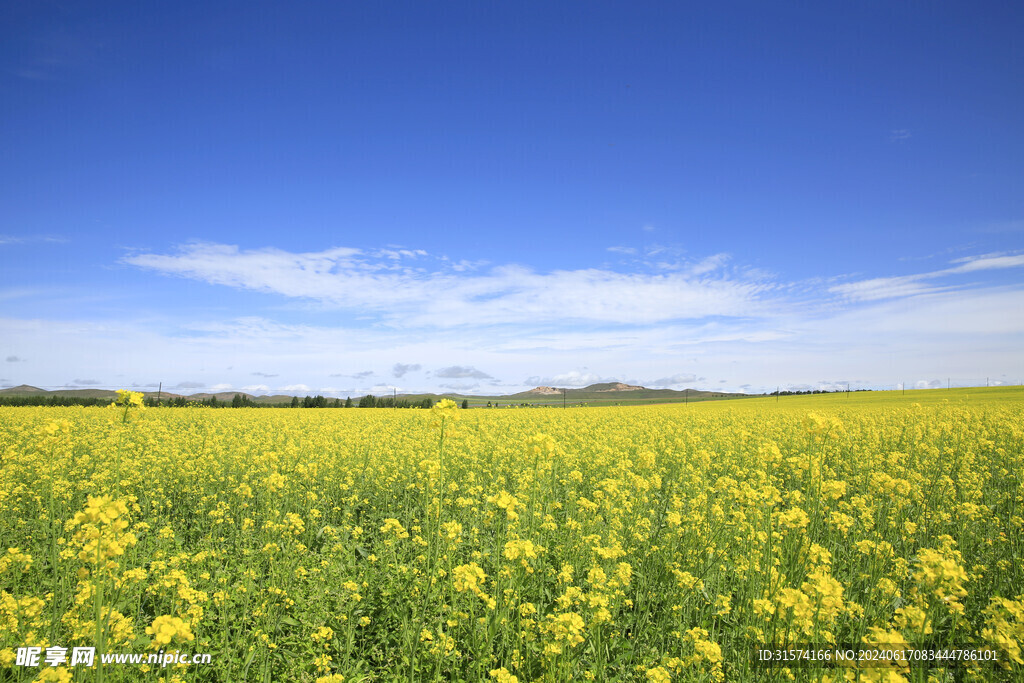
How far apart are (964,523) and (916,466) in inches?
146

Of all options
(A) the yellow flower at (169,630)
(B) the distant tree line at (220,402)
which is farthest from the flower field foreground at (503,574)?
(B) the distant tree line at (220,402)

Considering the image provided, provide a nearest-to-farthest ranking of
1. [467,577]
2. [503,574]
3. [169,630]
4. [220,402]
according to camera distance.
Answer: [169,630] → [467,577] → [503,574] → [220,402]

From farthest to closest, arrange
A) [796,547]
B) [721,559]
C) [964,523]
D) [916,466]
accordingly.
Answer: [916,466] < [964,523] < [721,559] < [796,547]

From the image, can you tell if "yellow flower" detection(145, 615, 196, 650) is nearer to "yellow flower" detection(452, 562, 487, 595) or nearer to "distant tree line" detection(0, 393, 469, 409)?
"yellow flower" detection(452, 562, 487, 595)

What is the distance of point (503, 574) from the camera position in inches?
156

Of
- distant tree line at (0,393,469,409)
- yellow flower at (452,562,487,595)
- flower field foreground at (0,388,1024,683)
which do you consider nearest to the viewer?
flower field foreground at (0,388,1024,683)

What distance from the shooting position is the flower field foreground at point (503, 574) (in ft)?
10.7

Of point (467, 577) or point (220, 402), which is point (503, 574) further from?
point (220, 402)

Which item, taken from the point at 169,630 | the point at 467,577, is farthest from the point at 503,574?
the point at 169,630

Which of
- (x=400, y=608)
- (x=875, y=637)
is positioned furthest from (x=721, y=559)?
(x=400, y=608)

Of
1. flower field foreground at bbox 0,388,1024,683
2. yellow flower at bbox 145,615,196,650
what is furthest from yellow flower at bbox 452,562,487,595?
yellow flower at bbox 145,615,196,650

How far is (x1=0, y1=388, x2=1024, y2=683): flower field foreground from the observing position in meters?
3.27

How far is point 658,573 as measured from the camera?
5.02 metres

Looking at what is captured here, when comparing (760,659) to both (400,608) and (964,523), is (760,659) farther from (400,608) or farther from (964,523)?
(964,523)
